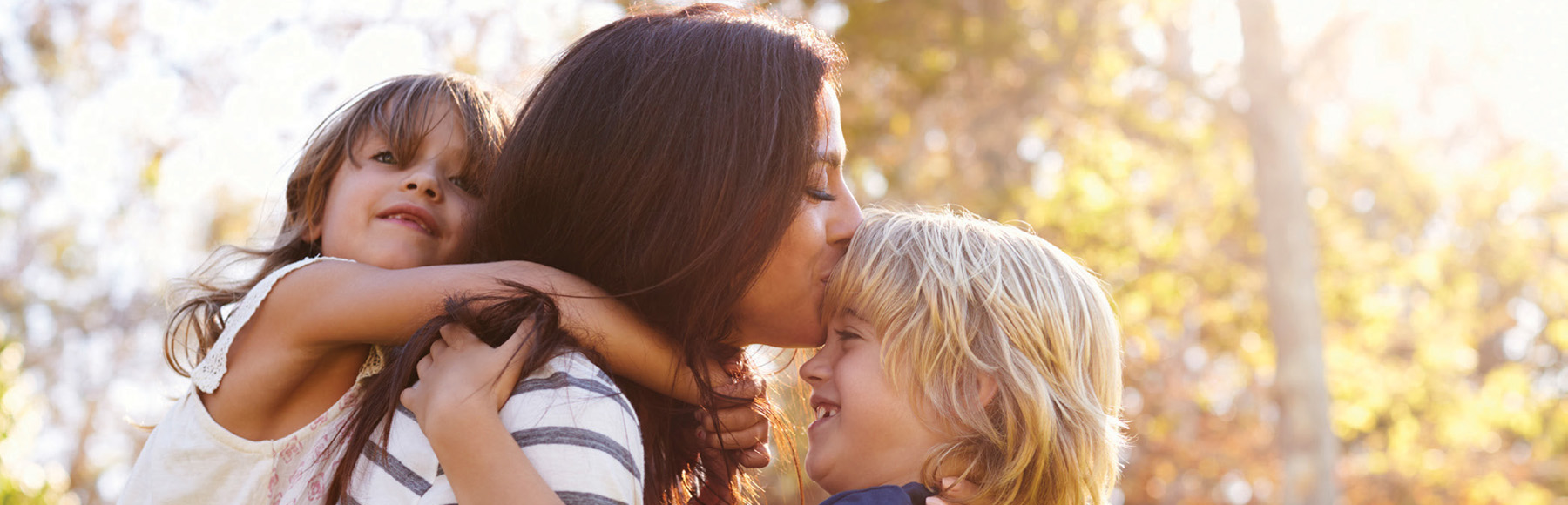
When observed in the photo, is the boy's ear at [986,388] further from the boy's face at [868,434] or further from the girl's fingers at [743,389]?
the girl's fingers at [743,389]

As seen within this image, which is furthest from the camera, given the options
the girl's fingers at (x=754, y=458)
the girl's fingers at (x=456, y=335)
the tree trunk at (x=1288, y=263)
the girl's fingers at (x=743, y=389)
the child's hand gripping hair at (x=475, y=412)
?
the tree trunk at (x=1288, y=263)

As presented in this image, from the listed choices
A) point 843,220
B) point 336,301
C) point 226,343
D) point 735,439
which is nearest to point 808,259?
point 843,220

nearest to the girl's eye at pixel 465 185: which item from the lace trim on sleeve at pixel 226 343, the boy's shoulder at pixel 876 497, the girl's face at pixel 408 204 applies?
the girl's face at pixel 408 204

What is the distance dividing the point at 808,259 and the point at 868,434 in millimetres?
298

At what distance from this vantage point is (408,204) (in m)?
2.18

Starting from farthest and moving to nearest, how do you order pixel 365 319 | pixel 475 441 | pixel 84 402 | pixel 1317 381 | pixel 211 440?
1. pixel 84 402
2. pixel 1317 381
3. pixel 211 440
4. pixel 365 319
5. pixel 475 441

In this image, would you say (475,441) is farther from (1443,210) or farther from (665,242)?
(1443,210)

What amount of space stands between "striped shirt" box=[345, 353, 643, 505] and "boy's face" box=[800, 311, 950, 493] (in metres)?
0.49

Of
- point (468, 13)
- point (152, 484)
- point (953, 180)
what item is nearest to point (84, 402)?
point (468, 13)

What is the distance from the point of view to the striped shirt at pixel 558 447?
1.40m

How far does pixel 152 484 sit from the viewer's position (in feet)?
6.40

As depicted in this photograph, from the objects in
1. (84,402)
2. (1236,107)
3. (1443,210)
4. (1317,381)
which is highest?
(1236,107)

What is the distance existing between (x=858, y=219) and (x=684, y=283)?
16.3 inches

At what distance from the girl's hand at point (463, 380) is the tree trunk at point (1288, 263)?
27.7 ft
